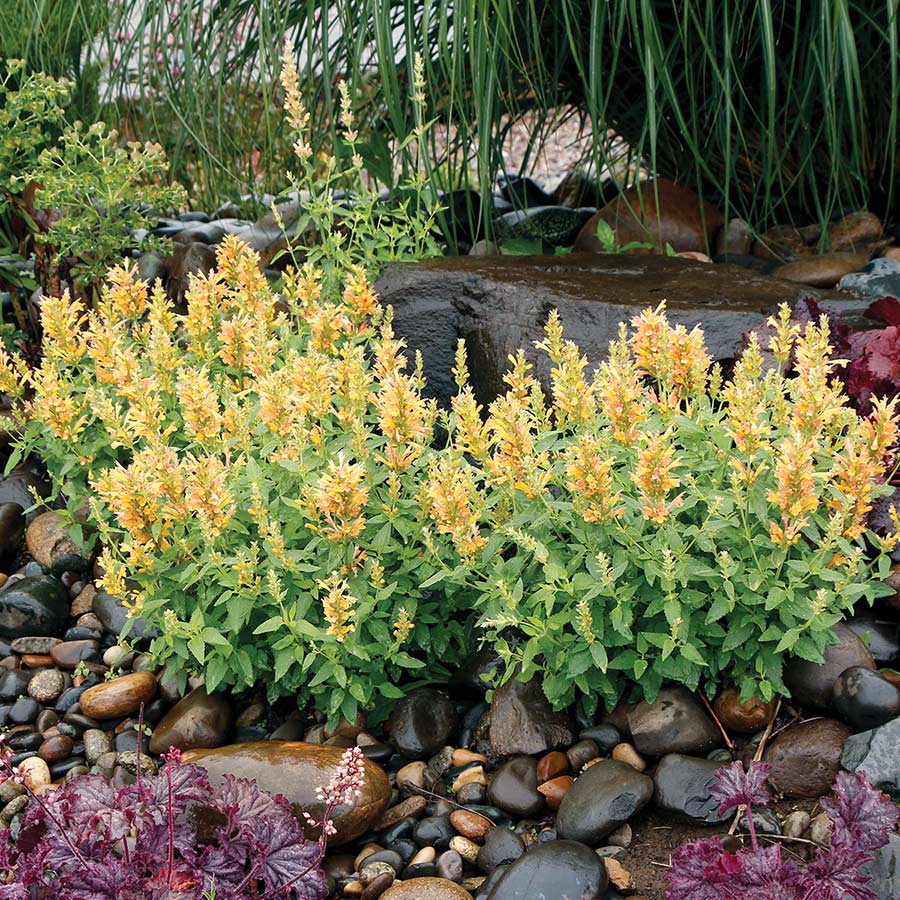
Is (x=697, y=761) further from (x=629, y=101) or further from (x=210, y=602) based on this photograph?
(x=629, y=101)

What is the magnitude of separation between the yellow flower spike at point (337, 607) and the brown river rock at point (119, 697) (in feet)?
3.07

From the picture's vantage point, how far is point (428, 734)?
3168 mm

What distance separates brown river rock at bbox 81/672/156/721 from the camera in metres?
3.48

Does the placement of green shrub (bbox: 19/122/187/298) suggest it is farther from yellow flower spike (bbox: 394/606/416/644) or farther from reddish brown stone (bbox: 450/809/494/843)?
reddish brown stone (bbox: 450/809/494/843)

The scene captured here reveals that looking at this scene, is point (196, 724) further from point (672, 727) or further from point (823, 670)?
point (823, 670)

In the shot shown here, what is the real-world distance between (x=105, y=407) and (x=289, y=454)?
58cm

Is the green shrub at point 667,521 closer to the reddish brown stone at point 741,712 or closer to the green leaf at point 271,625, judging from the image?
the reddish brown stone at point 741,712

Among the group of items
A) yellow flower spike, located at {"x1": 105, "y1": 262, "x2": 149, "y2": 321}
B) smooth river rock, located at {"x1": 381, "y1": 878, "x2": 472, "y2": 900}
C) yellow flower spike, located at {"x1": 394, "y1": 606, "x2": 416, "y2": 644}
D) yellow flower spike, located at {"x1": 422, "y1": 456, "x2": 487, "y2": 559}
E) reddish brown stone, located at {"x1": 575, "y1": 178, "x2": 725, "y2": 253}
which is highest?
reddish brown stone, located at {"x1": 575, "y1": 178, "x2": 725, "y2": 253}

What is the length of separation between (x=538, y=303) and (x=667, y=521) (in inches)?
69.5

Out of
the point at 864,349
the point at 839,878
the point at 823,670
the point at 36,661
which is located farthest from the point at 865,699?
the point at 36,661

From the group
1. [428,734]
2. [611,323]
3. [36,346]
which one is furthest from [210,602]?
[36,346]

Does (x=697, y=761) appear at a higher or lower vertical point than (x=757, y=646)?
lower

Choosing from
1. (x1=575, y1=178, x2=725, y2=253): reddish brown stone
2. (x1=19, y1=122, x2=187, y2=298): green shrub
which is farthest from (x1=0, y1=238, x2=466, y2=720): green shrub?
(x1=575, y1=178, x2=725, y2=253): reddish brown stone

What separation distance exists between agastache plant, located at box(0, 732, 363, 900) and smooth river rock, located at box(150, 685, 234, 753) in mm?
489
